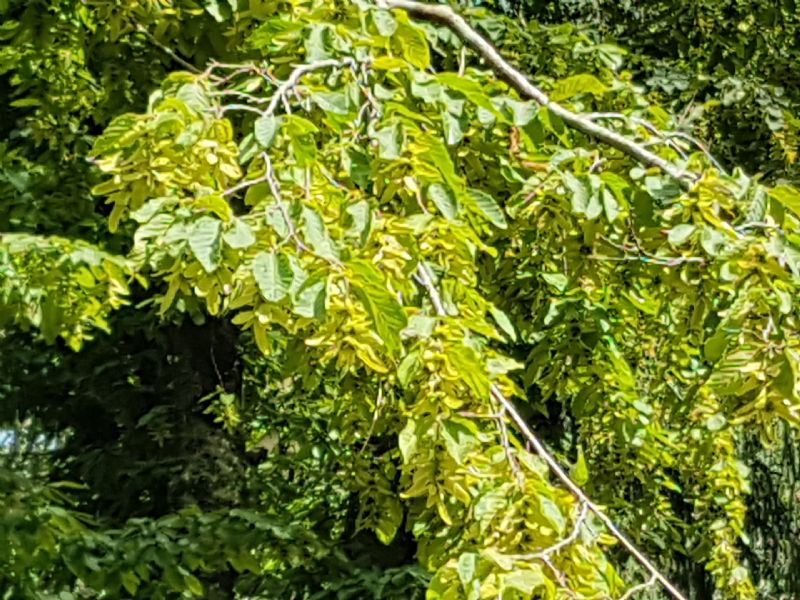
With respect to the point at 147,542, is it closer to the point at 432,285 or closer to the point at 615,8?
the point at 432,285

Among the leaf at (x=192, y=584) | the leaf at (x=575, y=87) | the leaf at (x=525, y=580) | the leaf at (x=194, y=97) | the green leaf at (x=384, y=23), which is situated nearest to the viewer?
the leaf at (x=525, y=580)

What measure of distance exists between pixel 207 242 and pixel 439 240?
0.39 meters

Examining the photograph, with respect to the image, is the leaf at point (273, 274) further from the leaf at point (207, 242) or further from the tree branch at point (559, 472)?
the tree branch at point (559, 472)

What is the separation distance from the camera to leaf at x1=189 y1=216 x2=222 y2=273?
1.35 meters

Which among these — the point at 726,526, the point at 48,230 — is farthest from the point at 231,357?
the point at 726,526

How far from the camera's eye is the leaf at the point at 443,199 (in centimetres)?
158

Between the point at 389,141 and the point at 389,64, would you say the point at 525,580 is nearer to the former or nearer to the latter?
the point at 389,141

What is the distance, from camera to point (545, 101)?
1.94 metres

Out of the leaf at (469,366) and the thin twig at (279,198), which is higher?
the thin twig at (279,198)

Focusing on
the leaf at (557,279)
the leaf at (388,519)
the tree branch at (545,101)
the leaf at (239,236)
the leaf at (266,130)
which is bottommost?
the leaf at (388,519)

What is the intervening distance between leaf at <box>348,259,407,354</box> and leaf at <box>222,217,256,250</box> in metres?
0.12

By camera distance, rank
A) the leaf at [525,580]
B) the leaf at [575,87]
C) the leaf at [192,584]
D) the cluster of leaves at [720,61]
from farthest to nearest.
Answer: the cluster of leaves at [720,61] < the leaf at [192,584] < the leaf at [575,87] < the leaf at [525,580]

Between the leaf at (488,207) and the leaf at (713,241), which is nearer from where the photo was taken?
the leaf at (713,241)

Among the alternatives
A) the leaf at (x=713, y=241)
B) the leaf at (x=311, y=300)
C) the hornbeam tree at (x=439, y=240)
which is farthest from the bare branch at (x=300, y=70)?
the leaf at (x=713, y=241)
